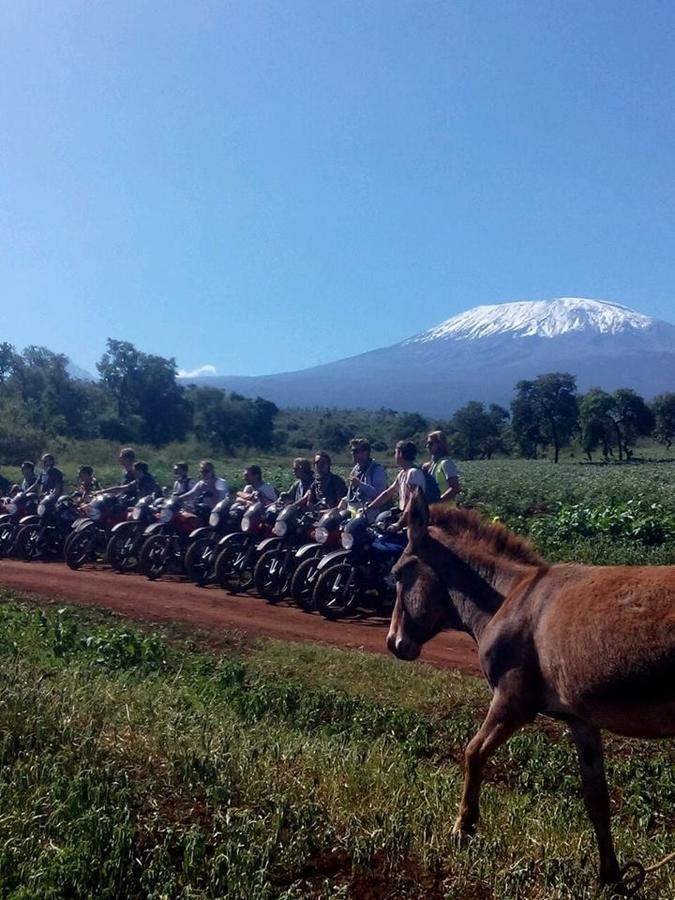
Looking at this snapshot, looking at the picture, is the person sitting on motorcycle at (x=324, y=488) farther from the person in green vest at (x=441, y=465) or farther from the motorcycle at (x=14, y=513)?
the motorcycle at (x=14, y=513)

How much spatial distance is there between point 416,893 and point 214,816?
1.02 meters

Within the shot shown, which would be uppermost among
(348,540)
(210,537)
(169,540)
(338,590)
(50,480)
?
(50,480)

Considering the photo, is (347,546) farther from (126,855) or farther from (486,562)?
(126,855)

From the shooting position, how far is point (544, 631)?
15.0ft

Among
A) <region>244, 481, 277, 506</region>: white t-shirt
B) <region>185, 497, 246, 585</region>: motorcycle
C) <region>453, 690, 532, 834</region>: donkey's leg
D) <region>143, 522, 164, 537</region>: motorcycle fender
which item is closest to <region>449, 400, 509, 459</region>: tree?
<region>143, 522, 164, 537</region>: motorcycle fender

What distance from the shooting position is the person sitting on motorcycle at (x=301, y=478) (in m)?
13.8

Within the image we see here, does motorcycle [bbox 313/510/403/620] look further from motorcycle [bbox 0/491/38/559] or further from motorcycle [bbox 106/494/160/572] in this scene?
motorcycle [bbox 0/491/38/559]

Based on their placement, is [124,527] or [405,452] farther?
[124,527]

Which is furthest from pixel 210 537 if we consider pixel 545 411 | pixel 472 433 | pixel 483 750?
pixel 545 411

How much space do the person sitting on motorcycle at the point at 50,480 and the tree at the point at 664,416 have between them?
7420 centimetres

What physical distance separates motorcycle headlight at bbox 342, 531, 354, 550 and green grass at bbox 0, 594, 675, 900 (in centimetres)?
412

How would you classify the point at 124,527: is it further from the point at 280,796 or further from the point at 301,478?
the point at 280,796

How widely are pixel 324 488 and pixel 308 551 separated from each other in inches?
51.3

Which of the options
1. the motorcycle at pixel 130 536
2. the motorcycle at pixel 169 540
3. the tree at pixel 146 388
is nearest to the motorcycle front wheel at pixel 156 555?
A: the motorcycle at pixel 169 540
